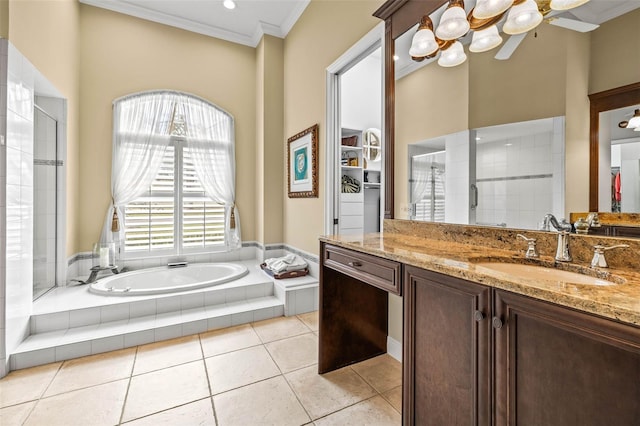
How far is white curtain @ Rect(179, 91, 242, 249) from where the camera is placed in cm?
362

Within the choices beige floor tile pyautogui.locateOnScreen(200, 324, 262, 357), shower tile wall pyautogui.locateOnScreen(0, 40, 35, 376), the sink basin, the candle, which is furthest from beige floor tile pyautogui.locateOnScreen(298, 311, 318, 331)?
the candle

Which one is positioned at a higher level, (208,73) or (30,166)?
(208,73)

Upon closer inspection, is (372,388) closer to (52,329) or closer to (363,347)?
(363,347)

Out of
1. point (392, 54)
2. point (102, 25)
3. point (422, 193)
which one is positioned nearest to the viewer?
point (422, 193)

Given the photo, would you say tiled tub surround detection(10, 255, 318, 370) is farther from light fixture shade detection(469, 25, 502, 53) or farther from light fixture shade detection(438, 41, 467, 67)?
light fixture shade detection(469, 25, 502, 53)

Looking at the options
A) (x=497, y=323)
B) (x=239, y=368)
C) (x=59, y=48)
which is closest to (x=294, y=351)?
(x=239, y=368)

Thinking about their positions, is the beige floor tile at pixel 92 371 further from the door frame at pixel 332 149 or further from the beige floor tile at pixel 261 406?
the door frame at pixel 332 149

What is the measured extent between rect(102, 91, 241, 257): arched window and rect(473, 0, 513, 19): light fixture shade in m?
3.10

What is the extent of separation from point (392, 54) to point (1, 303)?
9.86 ft

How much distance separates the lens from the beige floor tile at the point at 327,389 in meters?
1.59

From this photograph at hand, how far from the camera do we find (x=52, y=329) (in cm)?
221

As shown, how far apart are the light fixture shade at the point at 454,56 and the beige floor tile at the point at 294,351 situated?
208 cm

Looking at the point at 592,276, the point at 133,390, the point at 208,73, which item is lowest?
the point at 133,390

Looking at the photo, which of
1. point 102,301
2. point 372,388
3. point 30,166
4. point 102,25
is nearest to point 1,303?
point 102,301
